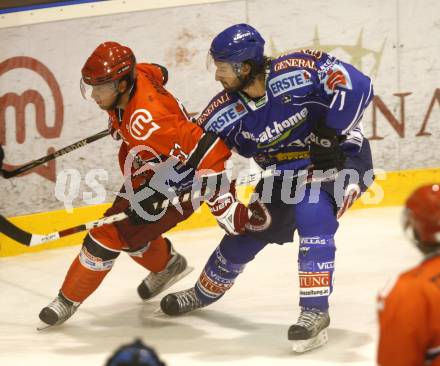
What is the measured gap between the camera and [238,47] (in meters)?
3.57

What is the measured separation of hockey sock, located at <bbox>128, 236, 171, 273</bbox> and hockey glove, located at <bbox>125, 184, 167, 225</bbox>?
375 millimetres

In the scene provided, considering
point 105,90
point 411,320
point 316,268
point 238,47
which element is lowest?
point 316,268

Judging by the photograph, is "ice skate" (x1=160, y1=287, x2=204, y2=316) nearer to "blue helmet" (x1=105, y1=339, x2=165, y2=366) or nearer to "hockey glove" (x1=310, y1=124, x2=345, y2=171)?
"hockey glove" (x1=310, y1=124, x2=345, y2=171)

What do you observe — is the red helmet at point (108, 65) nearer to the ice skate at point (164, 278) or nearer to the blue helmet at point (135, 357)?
the ice skate at point (164, 278)

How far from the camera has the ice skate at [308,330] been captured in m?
3.48

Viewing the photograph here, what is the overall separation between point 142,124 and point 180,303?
84 centimetres

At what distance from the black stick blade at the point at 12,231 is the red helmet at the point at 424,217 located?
2087 mm

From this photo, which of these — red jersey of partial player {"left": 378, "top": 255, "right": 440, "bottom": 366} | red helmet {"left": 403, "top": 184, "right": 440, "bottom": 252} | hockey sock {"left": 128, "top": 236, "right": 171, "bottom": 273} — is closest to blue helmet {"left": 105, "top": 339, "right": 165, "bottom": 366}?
red jersey of partial player {"left": 378, "top": 255, "right": 440, "bottom": 366}

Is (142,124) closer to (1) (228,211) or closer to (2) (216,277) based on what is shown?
(1) (228,211)

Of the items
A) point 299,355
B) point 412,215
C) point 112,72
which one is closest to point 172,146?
point 112,72

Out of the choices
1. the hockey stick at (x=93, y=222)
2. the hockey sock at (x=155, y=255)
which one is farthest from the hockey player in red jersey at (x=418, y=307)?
the hockey sock at (x=155, y=255)

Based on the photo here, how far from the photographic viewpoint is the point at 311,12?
5.50m

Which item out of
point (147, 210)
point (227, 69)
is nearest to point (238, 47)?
point (227, 69)

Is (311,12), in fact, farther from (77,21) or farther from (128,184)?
(128,184)
